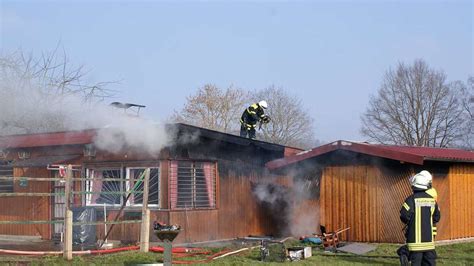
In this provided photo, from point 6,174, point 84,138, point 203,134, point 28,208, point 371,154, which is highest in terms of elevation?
point 203,134

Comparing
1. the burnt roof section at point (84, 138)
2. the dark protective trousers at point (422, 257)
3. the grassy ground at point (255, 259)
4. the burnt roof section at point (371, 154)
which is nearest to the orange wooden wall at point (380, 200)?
the burnt roof section at point (371, 154)

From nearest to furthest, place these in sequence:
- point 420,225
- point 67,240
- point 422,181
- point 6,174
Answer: point 420,225
point 422,181
point 67,240
point 6,174

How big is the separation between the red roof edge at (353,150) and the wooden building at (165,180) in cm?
124

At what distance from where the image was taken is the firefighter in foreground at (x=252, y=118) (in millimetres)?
19984

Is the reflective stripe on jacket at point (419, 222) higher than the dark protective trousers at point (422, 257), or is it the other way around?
the reflective stripe on jacket at point (419, 222)

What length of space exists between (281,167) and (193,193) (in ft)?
10.2

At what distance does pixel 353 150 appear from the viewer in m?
16.8

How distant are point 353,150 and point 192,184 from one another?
4.60 metres

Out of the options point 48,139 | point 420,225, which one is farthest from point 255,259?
point 48,139

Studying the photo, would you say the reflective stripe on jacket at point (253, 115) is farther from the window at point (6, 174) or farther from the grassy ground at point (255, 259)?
the window at point (6, 174)

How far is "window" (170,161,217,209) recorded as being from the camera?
1652 centimetres

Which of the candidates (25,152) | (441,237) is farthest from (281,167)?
(25,152)

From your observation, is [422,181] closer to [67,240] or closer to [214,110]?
[67,240]

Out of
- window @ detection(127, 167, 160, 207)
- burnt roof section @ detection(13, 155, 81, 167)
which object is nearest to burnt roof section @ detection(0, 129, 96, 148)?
burnt roof section @ detection(13, 155, 81, 167)
